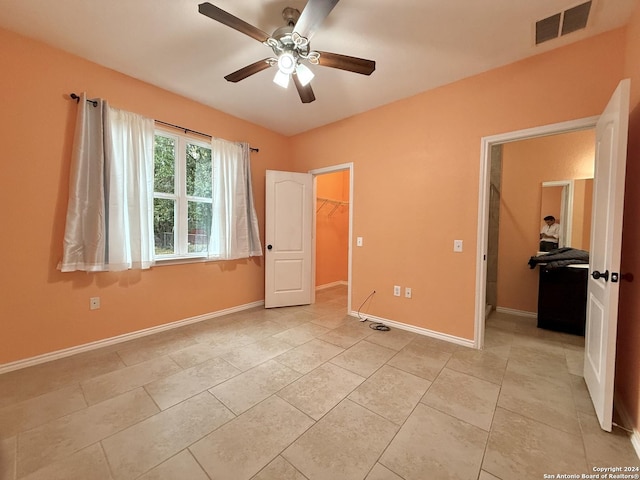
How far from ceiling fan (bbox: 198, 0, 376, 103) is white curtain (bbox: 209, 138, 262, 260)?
137cm

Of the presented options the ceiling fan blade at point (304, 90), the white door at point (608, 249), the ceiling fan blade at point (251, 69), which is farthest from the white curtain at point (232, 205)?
the white door at point (608, 249)

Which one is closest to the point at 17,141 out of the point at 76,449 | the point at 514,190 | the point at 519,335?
the point at 76,449

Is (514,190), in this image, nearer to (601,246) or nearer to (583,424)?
(601,246)

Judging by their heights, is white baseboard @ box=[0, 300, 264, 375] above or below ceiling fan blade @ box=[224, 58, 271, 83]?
below

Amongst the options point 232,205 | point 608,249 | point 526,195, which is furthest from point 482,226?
point 232,205

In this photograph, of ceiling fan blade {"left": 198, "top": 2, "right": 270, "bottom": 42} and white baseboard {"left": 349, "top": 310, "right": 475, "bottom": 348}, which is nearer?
ceiling fan blade {"left": 198, "top": 2, "right": 270, "bottom": 42}

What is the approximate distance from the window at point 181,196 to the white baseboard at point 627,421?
3.89m

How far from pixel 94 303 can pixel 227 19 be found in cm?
274

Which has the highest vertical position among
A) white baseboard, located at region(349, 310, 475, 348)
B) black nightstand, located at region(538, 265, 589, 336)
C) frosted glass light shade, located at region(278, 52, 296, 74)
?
frosted glass light shade, located at region(278, 52, 296, 74)

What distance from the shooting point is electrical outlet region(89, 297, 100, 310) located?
7.99 ft

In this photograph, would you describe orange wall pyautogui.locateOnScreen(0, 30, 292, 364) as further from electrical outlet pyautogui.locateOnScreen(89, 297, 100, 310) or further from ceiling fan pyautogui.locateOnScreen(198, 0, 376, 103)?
ceiling fan pyautogui.locateOnScreen(198, 0, 376, 103)

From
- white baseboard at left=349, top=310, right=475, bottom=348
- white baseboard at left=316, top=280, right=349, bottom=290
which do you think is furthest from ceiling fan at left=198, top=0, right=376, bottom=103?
white baseboard at left=316, top=280, right=349, bottom=290

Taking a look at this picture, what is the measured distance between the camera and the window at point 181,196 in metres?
2.93

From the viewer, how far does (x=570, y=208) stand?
338 cm
